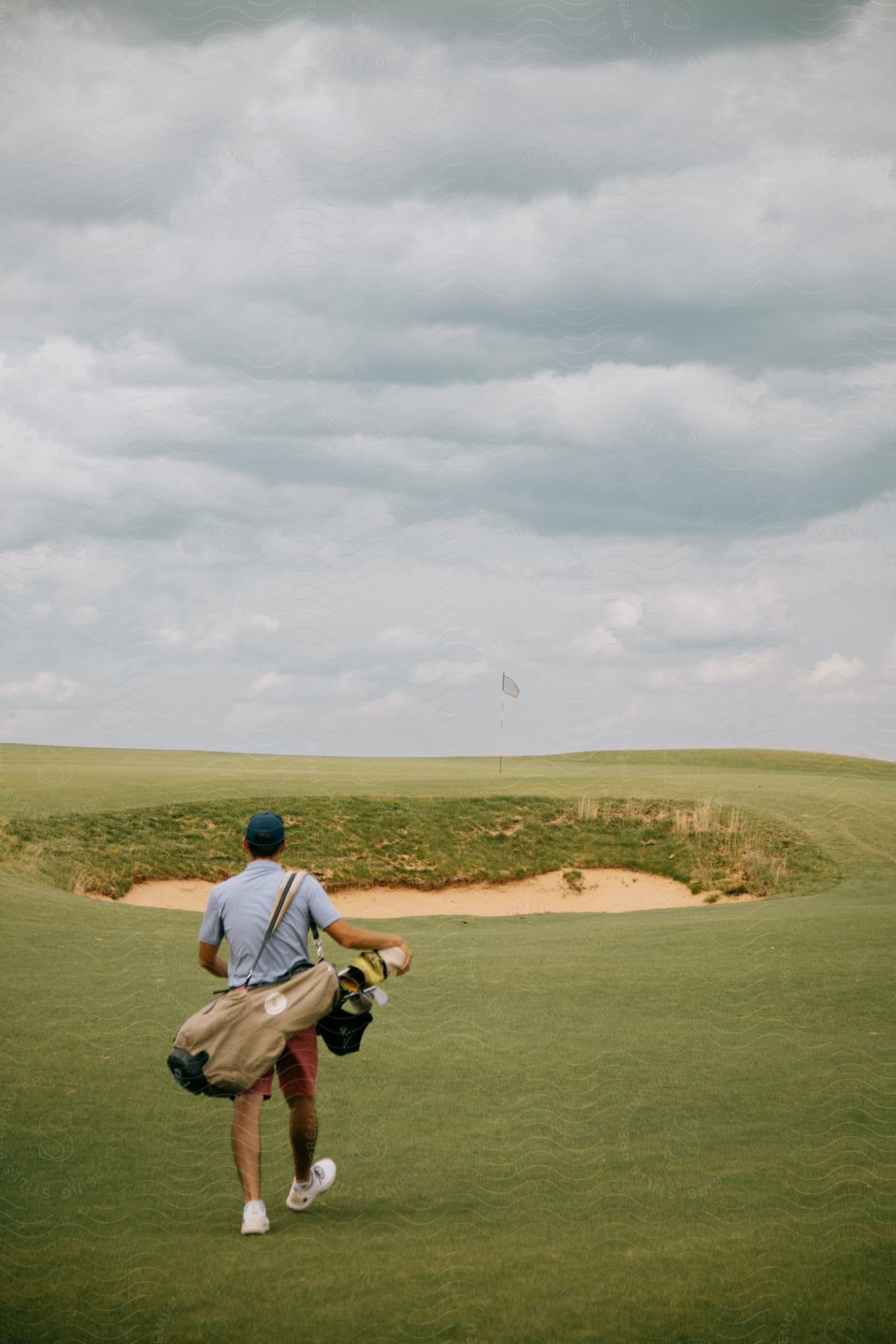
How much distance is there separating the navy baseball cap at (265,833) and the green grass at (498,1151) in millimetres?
2039

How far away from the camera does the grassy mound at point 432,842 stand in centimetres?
2438

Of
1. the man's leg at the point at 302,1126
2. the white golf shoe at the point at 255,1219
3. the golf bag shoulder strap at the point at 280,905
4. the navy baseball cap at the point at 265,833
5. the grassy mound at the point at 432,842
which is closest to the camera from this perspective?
the white golf shoe at the point at 255,1219

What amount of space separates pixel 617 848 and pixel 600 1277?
22487 mm

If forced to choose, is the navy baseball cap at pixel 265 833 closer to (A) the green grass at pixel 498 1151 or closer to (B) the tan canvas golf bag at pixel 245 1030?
(B) the tan canvas golf bag at pixel 245 1030

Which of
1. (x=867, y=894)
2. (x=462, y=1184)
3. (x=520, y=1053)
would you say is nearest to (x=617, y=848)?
(x=867, y=894)

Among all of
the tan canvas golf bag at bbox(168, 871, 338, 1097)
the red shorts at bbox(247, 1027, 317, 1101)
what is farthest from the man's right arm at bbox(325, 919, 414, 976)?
the red shorts at bbox(247, 1027, 317, 1101)

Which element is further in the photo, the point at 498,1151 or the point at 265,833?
the point at 498,1151

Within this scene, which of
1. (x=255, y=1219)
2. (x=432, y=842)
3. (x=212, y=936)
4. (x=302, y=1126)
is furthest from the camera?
(x=432, y=842)

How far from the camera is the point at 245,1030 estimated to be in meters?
6.53

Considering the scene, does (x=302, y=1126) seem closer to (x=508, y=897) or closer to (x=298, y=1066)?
(x=298, y=1066)

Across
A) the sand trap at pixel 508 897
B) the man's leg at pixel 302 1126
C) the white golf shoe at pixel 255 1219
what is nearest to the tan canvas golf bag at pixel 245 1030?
the man's leg at pixel 302 1126

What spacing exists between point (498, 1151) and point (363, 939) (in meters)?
2.23

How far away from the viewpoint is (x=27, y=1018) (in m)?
11.3

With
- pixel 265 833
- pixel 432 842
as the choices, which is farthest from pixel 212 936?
pixel 432 842
